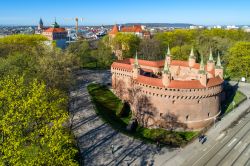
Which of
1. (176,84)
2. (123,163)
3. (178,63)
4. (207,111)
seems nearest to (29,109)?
(123,163)

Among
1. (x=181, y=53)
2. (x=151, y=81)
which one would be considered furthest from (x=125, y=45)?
(x=151, y=81)

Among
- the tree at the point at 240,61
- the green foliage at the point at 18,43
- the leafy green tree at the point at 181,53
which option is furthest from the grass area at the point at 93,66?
the tree at the point at 240,61

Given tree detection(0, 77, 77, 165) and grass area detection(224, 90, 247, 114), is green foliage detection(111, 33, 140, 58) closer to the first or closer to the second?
grass area detection(224, 90, 247, 114)

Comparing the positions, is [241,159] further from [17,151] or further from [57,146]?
[17,151]

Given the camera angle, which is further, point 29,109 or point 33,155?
point 29,109

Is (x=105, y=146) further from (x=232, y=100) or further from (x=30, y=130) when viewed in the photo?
(x=232, y=100)

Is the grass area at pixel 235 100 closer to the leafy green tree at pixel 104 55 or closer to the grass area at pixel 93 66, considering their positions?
the leafy green tree at pixel 104 55

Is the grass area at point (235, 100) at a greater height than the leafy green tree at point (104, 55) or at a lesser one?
lesser
